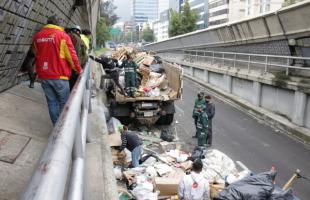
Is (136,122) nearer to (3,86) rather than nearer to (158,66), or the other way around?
(158,66)

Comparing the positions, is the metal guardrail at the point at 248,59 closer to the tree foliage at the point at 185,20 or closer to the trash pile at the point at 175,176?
the trash pile at the point at 175,176

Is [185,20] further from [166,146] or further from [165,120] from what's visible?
[166,146]

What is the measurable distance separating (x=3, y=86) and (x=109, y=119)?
3904mm

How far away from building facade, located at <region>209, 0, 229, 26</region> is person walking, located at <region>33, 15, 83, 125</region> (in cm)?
9021

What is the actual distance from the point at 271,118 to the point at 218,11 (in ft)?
288

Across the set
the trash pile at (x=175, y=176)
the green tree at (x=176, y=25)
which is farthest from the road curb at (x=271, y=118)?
the green tree at (x=176, y=25)

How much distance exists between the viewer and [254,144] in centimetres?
1041

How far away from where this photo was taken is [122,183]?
6613 millimetres

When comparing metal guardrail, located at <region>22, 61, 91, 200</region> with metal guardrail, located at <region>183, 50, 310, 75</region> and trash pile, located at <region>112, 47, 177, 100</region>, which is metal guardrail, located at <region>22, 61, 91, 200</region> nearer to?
trash pile, located at <region>112, 47, 177, 100</region>

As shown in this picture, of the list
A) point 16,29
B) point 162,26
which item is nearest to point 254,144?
point 16,29

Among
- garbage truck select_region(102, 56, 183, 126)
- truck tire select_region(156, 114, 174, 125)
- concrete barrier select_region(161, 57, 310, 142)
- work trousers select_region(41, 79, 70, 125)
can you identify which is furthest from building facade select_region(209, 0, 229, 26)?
work trousers select_region(41, 79, 70, 125)

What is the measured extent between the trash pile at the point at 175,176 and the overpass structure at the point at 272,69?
4283 mm

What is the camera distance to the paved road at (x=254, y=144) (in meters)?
8.48

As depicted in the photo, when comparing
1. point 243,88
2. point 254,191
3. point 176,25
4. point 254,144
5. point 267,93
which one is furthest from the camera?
point 176,25
